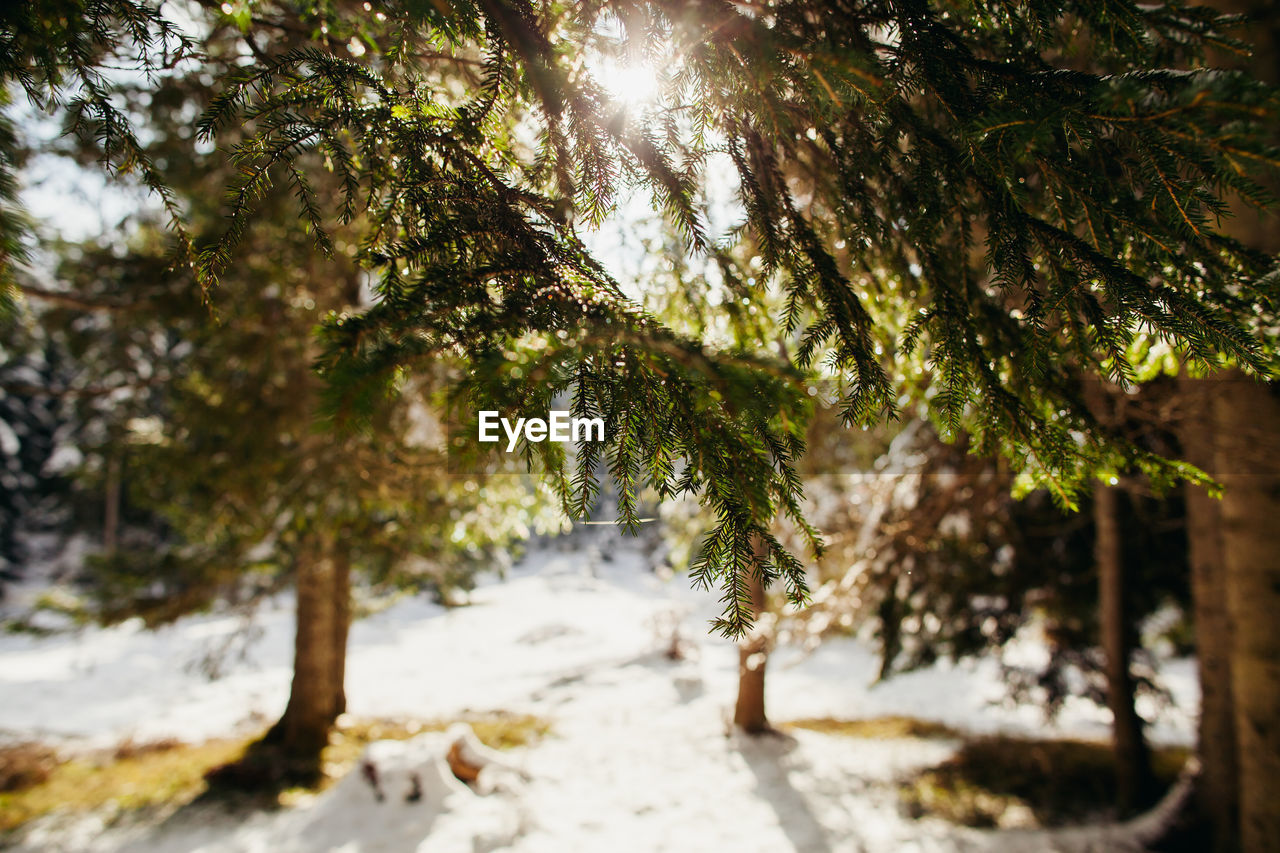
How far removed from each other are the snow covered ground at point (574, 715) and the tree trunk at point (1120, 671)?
44.3 inches

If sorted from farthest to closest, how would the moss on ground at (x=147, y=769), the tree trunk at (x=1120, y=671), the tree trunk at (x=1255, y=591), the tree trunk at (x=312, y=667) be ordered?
the tree trunk at (x=312, y=667), the moss on ground at (x=147, y=769), the tree trunk at (x=1120, y=671), the tree trunk at (x=1255, y=591)

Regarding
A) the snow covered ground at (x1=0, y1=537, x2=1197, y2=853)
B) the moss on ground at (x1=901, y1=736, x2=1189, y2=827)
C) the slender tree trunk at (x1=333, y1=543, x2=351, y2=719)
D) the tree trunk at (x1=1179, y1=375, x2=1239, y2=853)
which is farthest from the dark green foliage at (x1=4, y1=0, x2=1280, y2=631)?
the slender tree trunk at (x1=333, y1=543, x2=351, y2=719)

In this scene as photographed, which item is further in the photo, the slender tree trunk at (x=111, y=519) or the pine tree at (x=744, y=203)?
the slender tree trunk at (x=111, y=519)

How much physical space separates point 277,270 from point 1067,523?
9.14m

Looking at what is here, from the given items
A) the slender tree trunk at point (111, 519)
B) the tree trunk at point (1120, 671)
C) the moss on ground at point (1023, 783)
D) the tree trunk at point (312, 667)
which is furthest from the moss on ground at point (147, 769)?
the slender tree trunk at point (111, 519)

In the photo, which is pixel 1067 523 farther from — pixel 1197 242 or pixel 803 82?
pixel 803 82

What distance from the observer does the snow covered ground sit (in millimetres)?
5117

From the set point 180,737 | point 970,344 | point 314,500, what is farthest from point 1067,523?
point 180,737

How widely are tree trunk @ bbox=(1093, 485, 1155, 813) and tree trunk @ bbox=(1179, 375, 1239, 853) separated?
0.69 metres

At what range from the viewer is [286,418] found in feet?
20.2
